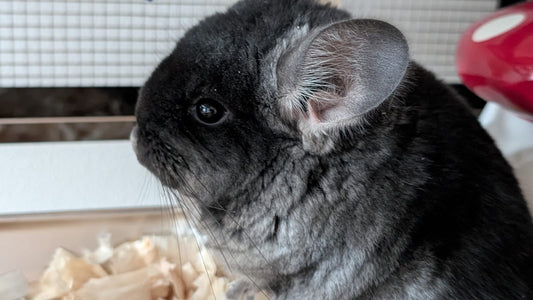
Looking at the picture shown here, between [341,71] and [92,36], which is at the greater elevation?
[341,71]

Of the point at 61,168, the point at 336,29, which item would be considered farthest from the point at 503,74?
the point at 61,168

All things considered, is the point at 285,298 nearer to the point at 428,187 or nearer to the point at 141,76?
the point at 428,187

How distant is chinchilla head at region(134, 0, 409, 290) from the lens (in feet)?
2.97

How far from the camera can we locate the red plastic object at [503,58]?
913 millimetres

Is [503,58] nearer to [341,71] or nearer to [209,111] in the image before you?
[341,71]

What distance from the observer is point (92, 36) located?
1.53 metres

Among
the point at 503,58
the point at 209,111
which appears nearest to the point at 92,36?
the point at 209,111

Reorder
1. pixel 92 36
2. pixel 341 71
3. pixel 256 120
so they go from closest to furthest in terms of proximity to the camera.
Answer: pixel 341 71, pixel 256 120, pixel 92 36

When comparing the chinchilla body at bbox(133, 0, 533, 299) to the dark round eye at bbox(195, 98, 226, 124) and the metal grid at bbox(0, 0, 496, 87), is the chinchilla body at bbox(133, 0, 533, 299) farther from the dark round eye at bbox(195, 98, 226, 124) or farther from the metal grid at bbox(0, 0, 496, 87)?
the metal grid at bbox(0, 0, 496, 87)

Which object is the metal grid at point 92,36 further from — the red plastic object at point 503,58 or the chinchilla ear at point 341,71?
the chinchilla ear at point 341,71

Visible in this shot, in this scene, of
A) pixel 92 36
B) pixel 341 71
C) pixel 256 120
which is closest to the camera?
pixel 341 71

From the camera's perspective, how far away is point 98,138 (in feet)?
5.33

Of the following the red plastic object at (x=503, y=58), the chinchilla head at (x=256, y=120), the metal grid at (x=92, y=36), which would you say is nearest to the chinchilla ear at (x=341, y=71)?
the chinchilla head at (x=256, y=120)

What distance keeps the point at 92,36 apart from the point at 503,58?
0.97m
